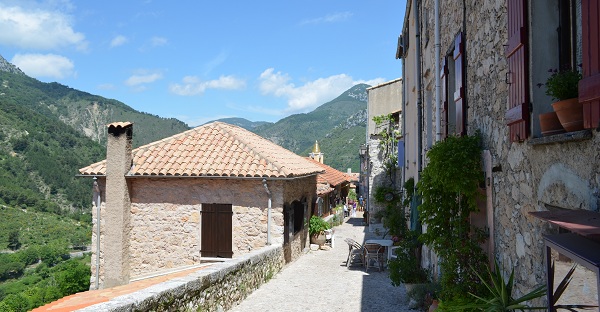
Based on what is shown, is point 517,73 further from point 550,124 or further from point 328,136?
point 328,136

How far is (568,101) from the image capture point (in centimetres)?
284

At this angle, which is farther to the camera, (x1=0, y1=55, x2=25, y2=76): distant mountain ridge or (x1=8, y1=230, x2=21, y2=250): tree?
(x1=0, y1=55, x2=25, y2=76): distant mountain ridge

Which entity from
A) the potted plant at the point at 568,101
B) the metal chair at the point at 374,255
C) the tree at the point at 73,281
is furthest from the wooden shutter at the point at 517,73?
the tree at the point at 73,281

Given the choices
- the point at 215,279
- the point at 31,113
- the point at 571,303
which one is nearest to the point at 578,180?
the point at 571,303

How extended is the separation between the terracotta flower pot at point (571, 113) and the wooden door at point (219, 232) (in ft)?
33.8

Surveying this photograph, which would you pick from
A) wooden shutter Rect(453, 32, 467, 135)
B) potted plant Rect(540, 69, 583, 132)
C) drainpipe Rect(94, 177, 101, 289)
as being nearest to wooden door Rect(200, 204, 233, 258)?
drainpipe Rect(94, 177, 101, 289)

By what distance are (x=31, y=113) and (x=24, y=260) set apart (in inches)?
1766

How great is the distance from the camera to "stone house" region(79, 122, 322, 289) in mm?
12352

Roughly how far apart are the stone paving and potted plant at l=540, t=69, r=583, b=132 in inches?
244

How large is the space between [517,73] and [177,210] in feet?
34.4

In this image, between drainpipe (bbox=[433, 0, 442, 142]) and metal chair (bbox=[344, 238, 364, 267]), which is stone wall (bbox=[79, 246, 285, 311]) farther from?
drainpipe (bbox=[433, 0, 442, 142])

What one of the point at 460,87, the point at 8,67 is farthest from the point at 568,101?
the point at 8,67

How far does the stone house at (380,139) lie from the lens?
20.7 m

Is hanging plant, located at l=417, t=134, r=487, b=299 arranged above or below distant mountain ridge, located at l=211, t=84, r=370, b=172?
below
